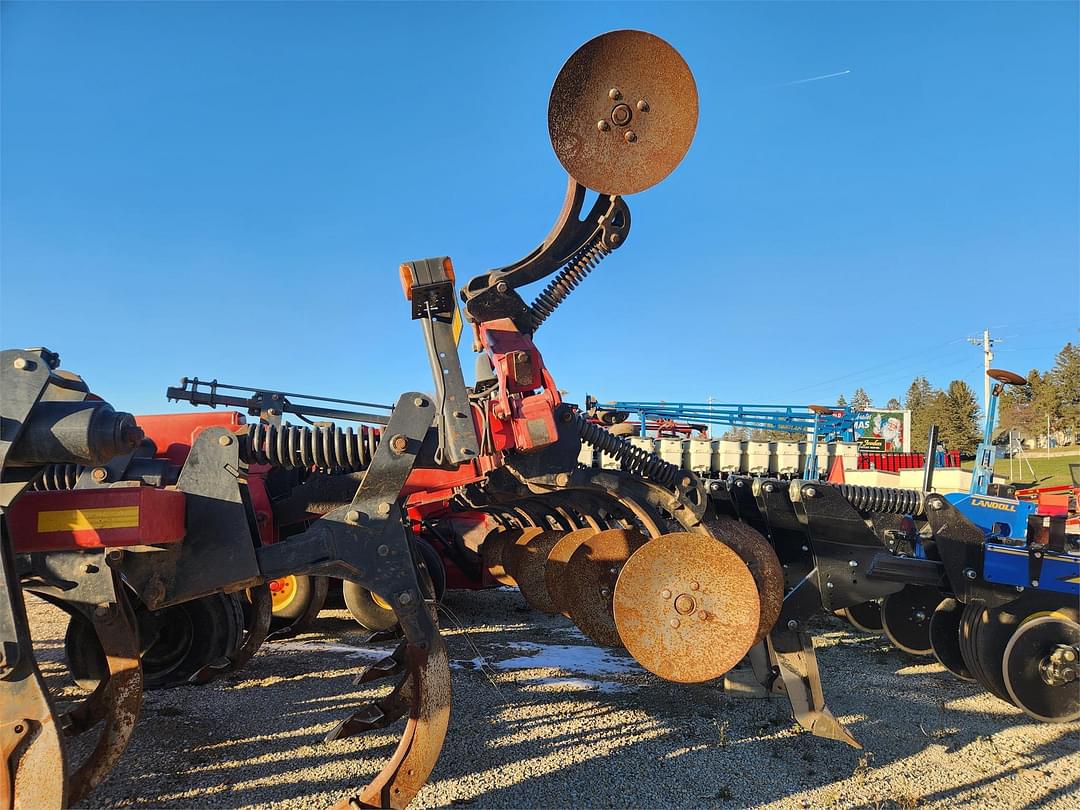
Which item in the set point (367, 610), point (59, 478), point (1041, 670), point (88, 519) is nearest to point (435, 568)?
point (367, 610)

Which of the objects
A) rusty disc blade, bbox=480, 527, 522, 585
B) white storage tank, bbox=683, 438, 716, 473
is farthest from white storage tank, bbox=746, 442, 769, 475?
rusty disc blade, bbox=480, 527, 522, 585

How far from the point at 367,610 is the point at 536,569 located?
157 cm

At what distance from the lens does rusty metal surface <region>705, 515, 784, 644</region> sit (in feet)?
12.3

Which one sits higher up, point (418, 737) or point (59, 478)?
point (59, 478)

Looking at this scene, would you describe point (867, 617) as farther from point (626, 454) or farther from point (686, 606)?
point (626, 454)

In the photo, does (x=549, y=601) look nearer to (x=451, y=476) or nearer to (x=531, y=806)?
(x=451, y=476)

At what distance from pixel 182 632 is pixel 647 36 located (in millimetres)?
4644

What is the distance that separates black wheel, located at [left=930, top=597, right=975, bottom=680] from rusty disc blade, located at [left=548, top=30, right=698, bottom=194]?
150 inches

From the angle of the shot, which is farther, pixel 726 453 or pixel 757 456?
pixel 757 456

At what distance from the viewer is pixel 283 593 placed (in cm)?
632

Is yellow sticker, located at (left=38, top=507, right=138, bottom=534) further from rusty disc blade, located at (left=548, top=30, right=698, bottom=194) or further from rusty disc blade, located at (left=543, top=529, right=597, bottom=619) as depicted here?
rusty disc blade, located at (left=543, top=529, right=597, bottom=619)

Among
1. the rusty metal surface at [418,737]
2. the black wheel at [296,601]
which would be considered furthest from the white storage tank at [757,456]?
the rusty metal surface at [418,737]

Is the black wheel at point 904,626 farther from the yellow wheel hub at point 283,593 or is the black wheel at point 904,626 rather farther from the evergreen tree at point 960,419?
the evergreen tree at point 960,419

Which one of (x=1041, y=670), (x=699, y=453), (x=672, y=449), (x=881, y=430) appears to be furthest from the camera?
(x=881, y=430)
